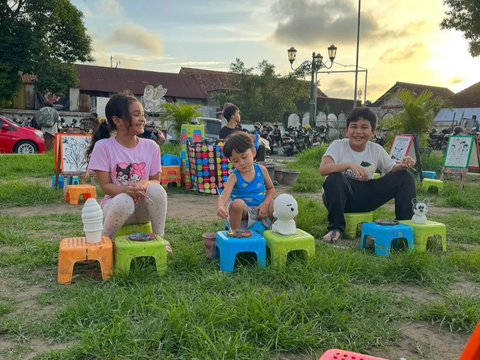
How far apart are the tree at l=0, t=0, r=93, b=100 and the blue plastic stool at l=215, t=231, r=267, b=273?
20090 mm

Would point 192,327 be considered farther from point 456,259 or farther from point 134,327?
point 456,259

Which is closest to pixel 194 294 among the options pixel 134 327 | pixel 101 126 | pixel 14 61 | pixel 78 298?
pixel 134 327

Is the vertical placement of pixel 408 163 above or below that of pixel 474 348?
above

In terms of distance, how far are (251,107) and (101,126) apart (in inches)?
957

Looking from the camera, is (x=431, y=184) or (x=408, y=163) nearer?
(x=408, y=163)

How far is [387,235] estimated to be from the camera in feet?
10.4

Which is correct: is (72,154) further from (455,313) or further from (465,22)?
(465,22)

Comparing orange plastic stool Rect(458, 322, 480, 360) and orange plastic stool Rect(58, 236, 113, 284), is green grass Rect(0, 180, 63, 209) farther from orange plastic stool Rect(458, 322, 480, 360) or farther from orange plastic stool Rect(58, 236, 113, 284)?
orange plastic stool Rect(458, 322, 480, 360)

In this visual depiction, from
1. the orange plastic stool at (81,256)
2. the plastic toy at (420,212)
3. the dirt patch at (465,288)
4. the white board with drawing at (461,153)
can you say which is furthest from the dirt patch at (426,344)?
the white board with drawing at (461,153)

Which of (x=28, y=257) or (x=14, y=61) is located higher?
(x=14, y=61)

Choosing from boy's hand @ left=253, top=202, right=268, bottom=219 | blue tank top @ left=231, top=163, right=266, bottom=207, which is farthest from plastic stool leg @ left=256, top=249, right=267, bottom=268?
blue tank top @ left=231, top=163, right=266, bottom=207

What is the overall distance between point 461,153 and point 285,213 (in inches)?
256

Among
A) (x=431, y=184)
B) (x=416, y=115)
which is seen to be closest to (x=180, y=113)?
(x=431, y=184)

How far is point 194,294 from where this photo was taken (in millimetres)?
2291
